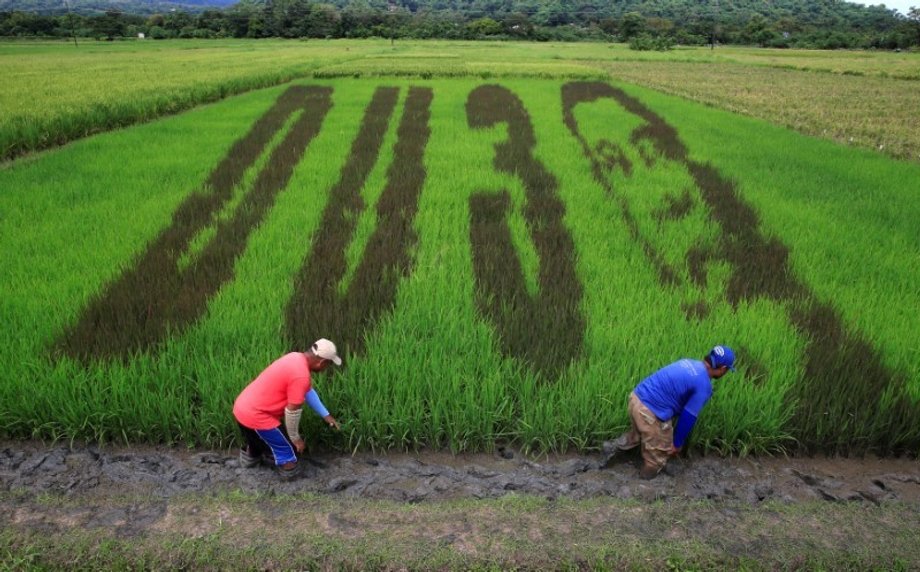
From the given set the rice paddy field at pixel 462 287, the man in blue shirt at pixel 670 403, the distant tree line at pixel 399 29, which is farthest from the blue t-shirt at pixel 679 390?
the distant tree line at pixel 399 29

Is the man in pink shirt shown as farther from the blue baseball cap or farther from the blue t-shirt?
the blue baseball cap

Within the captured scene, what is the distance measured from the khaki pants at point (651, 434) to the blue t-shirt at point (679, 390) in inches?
1.4

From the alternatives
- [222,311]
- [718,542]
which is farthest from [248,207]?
[718,542]

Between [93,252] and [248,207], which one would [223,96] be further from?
[93,252]

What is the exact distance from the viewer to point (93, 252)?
4.50 metres

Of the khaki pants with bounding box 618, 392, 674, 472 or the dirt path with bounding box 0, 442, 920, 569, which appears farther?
the khaki pants with bounding box 618, 392, 674, 472

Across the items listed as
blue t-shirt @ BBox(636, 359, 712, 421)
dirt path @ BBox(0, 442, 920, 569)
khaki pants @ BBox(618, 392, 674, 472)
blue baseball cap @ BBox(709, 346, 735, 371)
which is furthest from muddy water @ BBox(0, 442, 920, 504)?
blue baseball cap @ BBox(709, 346, 735, 371)

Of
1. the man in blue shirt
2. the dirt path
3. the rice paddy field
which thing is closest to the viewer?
the dirt path

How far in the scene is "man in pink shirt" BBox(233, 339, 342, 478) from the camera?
2375 millimetres

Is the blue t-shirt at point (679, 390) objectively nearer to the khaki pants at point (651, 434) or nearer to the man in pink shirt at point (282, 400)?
the khaki pants at point (651, 434)

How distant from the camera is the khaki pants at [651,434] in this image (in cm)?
254

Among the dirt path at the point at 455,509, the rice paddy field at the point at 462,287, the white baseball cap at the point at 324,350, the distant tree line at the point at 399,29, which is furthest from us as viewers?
the distant tree line at the point at 399,29

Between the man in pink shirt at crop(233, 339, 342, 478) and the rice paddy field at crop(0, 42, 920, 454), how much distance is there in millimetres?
265

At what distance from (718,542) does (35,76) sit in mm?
20120
